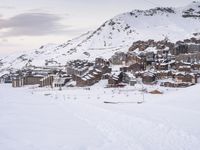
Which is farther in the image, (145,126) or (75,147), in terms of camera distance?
(145,126)

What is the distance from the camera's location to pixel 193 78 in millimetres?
Answer: 73312

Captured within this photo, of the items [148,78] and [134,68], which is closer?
[148,78]

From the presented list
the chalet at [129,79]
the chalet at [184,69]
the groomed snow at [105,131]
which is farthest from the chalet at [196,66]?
the groomed snow at [105,131]

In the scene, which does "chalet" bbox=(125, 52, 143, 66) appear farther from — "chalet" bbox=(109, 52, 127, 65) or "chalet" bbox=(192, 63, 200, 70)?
"chalet" bbox=(192, 63, 200, 70)

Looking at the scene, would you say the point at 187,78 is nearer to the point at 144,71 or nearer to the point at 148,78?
the point at 148,78

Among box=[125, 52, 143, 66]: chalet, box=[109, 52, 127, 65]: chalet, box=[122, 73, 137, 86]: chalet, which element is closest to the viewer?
box=[122, 73, 137, 86]: chalet

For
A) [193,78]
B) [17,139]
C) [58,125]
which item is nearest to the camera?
[17,139]

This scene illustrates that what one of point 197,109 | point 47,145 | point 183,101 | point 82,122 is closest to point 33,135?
point 47,145

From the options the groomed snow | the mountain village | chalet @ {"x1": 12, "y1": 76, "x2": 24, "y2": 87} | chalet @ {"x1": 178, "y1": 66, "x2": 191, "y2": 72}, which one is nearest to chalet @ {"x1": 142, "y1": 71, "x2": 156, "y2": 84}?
the mountain village

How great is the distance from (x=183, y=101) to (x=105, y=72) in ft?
177

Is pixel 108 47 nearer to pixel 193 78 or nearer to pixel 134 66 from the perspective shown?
pixel 134 66

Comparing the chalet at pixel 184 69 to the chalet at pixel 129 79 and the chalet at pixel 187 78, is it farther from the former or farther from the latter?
the chalet at pixel 129 79

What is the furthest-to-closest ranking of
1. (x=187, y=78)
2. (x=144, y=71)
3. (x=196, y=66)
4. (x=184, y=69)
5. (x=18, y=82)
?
1. (x=18, y=82)
2. (x=196, y=66)
3. (x=144, y=71)
4. (x=184, y=69)
5. (x=187, y=78)

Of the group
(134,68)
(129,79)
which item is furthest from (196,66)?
(129,79)
